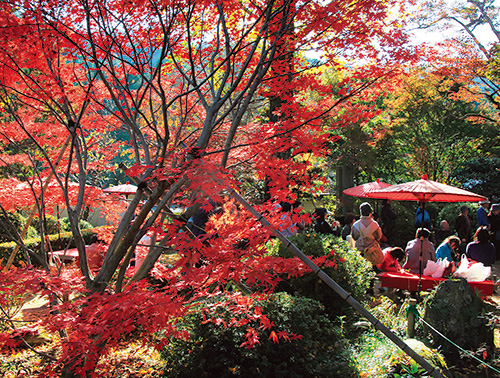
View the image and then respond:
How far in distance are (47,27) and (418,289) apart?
20.4ft

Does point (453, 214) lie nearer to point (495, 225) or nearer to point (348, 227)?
point (495, 225)

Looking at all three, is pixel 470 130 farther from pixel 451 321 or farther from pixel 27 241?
pixel 27 241

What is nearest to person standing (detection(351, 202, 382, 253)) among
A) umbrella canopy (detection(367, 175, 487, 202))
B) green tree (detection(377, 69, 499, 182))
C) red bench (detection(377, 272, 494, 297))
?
umbrella canopy (detection(367, 175, 487, 202))

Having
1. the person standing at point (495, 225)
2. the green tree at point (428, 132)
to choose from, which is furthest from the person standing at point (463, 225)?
the green tree at point (428, 132)

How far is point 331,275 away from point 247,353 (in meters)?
2.34

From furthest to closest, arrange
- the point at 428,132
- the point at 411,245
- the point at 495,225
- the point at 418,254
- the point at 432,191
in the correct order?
1. the point at 428,132
2. the point at 495,225
3. the point at 411,245
4. the point at 418,254
5. the point at 432,191

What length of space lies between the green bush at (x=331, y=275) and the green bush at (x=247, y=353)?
56.7 inches

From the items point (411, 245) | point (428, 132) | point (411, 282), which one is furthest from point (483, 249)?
point (428, 132)

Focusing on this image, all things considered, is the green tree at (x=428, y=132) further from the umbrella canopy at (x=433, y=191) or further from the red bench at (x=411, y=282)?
the red bench at (x=411, y=282)

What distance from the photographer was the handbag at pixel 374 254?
666 cm

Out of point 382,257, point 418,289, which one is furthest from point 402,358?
point 382,257

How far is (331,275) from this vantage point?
5336 mm

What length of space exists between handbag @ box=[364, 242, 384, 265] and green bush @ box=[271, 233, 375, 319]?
23.9 inches

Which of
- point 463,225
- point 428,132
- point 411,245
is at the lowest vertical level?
point 463,225
